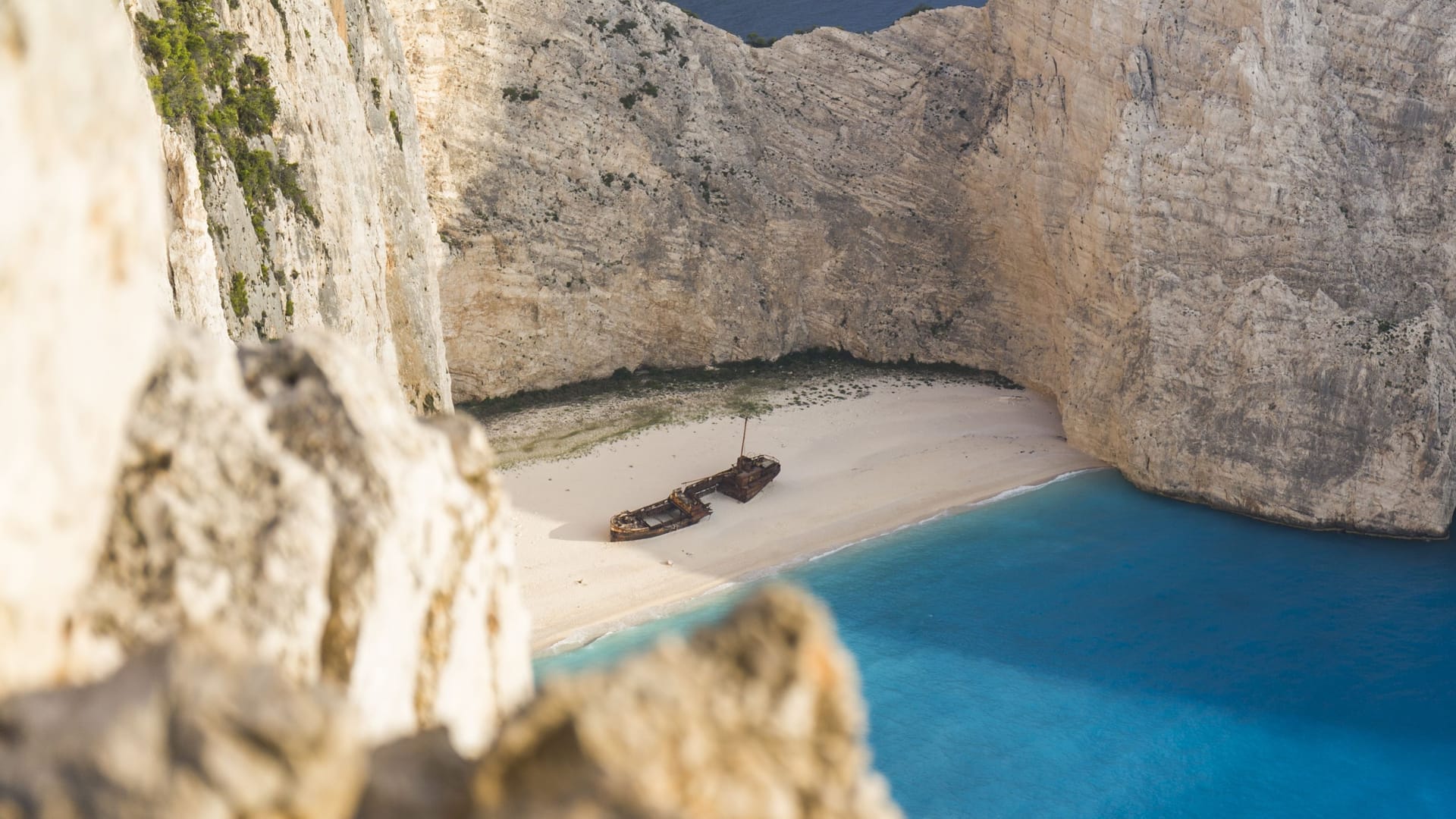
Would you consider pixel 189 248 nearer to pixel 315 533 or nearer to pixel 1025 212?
pixel 315 533

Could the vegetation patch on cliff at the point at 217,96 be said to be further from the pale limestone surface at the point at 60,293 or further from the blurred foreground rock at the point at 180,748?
the blurred foreground rock at the point at 180,748

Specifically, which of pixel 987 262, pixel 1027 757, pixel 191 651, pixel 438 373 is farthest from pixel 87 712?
pixel 987 262

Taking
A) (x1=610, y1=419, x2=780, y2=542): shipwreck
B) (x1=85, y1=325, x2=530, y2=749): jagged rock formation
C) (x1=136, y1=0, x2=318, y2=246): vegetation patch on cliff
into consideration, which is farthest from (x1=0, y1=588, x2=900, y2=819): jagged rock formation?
(x1=610, y1=419, x2=780, y2=542): shipwreck

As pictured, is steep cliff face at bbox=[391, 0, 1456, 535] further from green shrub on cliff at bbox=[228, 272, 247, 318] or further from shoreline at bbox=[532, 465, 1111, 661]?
green shrub on cliff at bbox=[228, 272, 247, 318]

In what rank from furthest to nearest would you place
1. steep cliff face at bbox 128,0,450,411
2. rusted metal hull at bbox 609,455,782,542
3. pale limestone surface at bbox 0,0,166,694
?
rusted metal hull at bbox 609,455,782,542 → steep cliff face at bbox 128,0,450,411 → pale limestone surface at bbox 0,0,166,694

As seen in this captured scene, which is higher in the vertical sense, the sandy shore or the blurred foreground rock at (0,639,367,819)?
the blurred foreground rock at (0,639,367,819)
